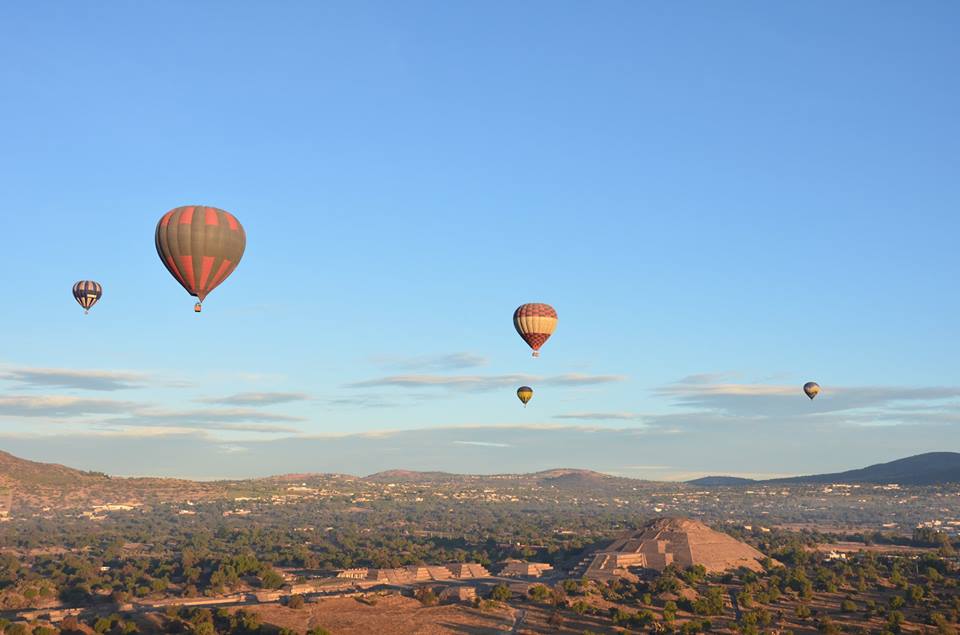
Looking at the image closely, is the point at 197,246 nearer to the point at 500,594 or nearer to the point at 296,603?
the point at 296,603

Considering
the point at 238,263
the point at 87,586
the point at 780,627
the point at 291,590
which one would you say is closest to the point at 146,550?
the point at 87,586

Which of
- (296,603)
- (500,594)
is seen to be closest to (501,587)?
(500,594)

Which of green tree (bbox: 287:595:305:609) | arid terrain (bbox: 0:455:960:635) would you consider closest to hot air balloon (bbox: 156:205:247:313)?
arid terrain (bbox: 0:455:960:635)

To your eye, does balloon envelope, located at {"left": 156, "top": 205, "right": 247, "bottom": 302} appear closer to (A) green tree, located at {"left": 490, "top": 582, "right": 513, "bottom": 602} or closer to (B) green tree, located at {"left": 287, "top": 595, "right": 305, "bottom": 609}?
(B) green tree, located at {"left": 287, "top": 595, "right": 305, "bottom": 609}

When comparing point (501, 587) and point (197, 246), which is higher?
point (197, 246)

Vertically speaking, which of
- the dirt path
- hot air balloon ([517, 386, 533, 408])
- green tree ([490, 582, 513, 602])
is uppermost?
hot air balloon ([517, 386, 533, 408])

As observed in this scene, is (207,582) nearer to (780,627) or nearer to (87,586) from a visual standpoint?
(87,586)
